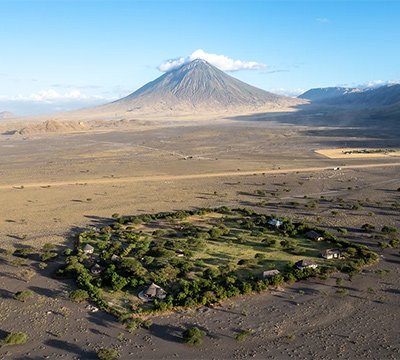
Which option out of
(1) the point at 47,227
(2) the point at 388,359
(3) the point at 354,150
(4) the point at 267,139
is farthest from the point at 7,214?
(4) the point at 267,139

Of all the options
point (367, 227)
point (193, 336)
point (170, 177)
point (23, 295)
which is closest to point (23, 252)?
point (23, 295)

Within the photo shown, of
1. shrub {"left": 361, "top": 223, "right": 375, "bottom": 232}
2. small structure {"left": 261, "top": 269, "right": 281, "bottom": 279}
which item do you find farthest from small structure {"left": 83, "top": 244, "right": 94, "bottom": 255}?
shrub {"left": 361, "top": 223, "right": 375, "bottom": 232}

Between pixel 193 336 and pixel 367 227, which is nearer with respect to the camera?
pixel 193 336

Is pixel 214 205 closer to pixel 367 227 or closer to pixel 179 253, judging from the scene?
pixel 367 227

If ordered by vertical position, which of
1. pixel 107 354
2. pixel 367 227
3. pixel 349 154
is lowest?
pixel 107 354

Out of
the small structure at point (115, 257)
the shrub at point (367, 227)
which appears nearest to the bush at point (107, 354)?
the small structure at point (115, 257)

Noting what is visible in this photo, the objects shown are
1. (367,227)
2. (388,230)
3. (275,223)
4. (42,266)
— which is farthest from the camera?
(275,223)
